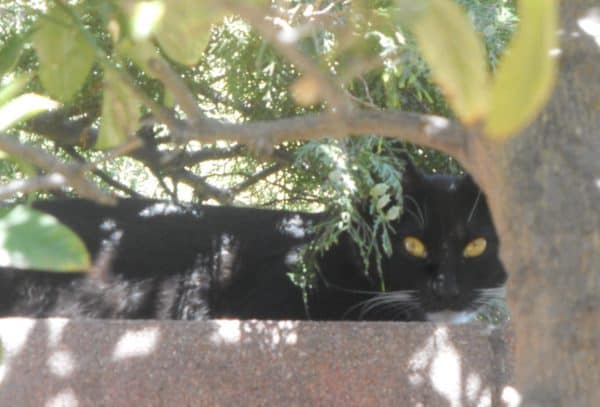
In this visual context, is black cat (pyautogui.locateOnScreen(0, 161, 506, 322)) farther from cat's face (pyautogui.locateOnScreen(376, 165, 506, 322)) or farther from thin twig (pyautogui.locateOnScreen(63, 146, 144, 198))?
thin twig (pyautogui.locateOnScreen(63, 146, 144, 198))

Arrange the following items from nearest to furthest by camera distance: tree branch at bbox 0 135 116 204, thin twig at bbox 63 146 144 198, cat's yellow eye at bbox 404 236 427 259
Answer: tree branch at bbox 0 135 116 204
cat's yellow eye at bbox 404 236 427 259
thin twig at bbox 63 146 144 198

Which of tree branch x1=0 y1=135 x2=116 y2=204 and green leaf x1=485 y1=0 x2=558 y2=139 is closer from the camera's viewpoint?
green leaf x1=485 y1=0 x2=558 y2=139

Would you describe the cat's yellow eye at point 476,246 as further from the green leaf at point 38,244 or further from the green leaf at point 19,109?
the green leaf at point 38,244

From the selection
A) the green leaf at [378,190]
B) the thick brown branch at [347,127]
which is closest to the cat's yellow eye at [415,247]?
the green leaf at [378,190]

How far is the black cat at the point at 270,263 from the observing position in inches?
94.7

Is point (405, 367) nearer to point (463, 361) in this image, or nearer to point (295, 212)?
point (463, 361)

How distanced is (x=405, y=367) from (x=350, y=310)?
0.87 meters

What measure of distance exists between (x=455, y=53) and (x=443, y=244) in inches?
86.1

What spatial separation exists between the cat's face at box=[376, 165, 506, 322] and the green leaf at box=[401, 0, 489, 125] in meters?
2.12

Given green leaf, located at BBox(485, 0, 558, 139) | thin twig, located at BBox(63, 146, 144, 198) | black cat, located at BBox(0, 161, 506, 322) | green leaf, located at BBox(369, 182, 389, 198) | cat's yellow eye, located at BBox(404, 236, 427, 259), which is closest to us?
green leaf, located at BBox(485, 0, 558, 139)

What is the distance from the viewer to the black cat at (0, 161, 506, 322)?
2.40 meters

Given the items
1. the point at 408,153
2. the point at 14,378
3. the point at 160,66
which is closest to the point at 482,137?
the point at 160,66

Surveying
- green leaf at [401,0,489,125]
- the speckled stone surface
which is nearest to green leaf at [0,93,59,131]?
green leaf at [401,0,489,125]

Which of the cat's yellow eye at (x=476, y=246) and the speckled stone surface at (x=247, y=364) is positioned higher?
the cat's yellow eye at (x=476, y=246)
